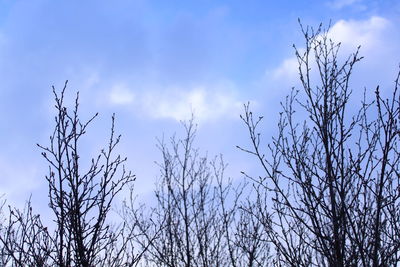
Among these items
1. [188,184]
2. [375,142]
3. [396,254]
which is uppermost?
[188,184]

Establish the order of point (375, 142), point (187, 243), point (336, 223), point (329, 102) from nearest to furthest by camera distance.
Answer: point (336, 223) < point (375, 142) < point (329, 102) < point (187, 243)

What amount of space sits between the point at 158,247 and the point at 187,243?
0.58 metres

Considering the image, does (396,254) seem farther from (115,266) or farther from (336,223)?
(115,266)

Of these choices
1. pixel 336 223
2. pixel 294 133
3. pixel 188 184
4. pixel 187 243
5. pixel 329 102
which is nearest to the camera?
pixel 336 223

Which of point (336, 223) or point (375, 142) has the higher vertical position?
point (375, 142)

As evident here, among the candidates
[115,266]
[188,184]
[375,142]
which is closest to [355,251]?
[375,142]

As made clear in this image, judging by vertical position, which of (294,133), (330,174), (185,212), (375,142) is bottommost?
(330,174)

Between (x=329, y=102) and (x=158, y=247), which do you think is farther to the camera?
(x=158, y=247)

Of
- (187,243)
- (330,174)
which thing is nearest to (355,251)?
(330,174)

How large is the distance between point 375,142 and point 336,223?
0.84 meters

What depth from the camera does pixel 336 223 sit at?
3441 millimetres

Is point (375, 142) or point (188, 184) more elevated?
point (188, 184)

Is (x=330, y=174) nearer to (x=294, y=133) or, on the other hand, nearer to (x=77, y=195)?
(x=294, y=133)

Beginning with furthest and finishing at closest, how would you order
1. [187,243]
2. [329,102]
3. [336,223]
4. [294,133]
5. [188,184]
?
[188,184] < [187,243] < [294,133] < [329,102] < [336,223]
